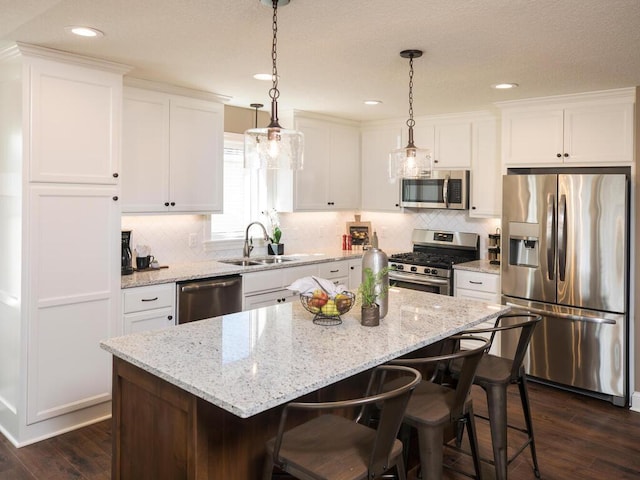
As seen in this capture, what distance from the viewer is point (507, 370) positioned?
2.55 meters

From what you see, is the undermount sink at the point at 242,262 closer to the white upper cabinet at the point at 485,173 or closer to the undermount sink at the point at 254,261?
the undermount sink at the point at 254,261

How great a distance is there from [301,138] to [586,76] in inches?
85.1

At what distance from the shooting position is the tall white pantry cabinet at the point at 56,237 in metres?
3.02

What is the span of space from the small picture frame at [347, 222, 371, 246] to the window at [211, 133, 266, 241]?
46.1 inches

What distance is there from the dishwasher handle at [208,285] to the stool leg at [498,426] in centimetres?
219

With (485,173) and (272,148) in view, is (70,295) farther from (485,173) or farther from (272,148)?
(485,173)

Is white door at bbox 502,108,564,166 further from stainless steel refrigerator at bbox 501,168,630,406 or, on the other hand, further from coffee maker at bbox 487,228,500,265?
coffee maker at bbox 487,228,500,265

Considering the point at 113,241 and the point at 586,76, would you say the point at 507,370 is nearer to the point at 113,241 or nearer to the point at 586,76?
the point at 586,76

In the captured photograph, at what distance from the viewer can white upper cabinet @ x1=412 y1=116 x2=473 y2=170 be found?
196 inches

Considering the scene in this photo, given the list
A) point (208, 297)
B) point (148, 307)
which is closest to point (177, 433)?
point (148, 307)

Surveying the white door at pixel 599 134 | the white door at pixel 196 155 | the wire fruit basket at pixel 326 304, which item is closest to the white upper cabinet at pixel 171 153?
the white door at pixel 196 155

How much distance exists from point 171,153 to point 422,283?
2561 millimetres

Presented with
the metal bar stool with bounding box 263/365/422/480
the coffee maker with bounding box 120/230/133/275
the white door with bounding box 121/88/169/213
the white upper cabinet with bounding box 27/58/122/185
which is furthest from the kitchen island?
the white door with bounding box 121/88/169/213

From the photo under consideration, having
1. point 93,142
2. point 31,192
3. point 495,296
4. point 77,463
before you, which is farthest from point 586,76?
point 77,463
